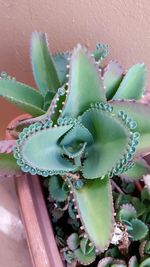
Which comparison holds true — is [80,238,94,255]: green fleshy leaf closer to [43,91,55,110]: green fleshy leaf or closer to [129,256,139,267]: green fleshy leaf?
[129,256,139,267]: green fleshy leaf

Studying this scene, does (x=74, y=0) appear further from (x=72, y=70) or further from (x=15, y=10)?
(x=72, y=70)

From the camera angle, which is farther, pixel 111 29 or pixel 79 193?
pixel 111 29

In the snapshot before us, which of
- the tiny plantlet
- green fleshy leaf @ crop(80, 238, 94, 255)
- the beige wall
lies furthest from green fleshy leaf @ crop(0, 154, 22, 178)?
the beige wall

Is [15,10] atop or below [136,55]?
atop

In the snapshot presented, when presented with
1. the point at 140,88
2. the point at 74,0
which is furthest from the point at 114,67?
the point at 74,0

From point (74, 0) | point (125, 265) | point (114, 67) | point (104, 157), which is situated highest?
point (74, 0)

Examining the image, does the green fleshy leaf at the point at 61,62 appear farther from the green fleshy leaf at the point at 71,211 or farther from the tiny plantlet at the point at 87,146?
the green fleshy leaf at the point at 71,211

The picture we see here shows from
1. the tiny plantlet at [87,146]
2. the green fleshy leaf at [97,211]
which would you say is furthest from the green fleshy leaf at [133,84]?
the green fleshy leaf at [97,211]
